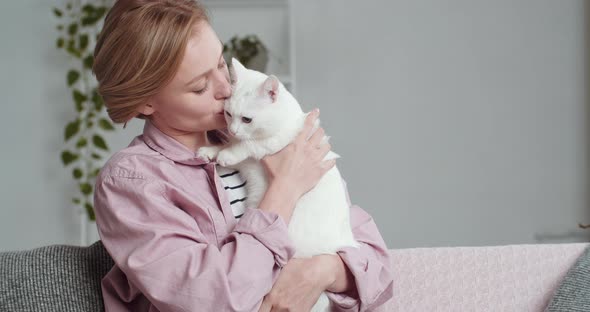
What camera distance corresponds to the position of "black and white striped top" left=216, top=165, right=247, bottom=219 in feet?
4.80

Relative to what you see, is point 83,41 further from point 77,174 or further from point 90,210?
point 90,210

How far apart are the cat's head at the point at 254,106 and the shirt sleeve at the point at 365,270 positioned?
0.29m

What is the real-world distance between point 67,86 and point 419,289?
2245 millimetres

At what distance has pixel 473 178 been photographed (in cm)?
329

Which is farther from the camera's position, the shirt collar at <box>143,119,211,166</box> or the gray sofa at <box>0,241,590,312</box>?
the gray sofa at <box>0,241,590,312</box>

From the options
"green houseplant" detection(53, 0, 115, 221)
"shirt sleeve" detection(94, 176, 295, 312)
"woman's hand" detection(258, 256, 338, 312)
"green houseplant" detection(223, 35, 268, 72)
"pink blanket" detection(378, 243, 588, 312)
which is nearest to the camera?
"shirt sleeve" detection(94, 176, 295, 312)

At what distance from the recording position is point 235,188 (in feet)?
4.88

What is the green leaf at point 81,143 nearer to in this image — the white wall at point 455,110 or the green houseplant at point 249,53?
the white wall at point 455,110

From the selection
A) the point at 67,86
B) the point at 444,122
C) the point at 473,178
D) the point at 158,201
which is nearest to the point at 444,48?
the point at 444,122

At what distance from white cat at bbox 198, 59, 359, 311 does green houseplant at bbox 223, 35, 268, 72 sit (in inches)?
60.5

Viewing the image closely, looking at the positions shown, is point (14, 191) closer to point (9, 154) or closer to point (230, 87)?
point (9, 154)

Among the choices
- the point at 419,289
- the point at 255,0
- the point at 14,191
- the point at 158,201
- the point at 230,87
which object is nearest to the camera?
the point at 158,201

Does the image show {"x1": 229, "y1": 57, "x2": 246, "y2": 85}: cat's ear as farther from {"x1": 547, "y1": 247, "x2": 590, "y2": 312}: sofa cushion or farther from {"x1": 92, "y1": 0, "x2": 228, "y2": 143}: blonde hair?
{"x1": 547, "y1": 247, "x2": 590, "y2": 312}: sofa cushion

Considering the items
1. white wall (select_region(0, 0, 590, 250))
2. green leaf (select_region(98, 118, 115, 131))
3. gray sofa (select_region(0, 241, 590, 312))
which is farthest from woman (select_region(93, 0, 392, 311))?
green leaf (select_region(98, 118, 115, 131))
